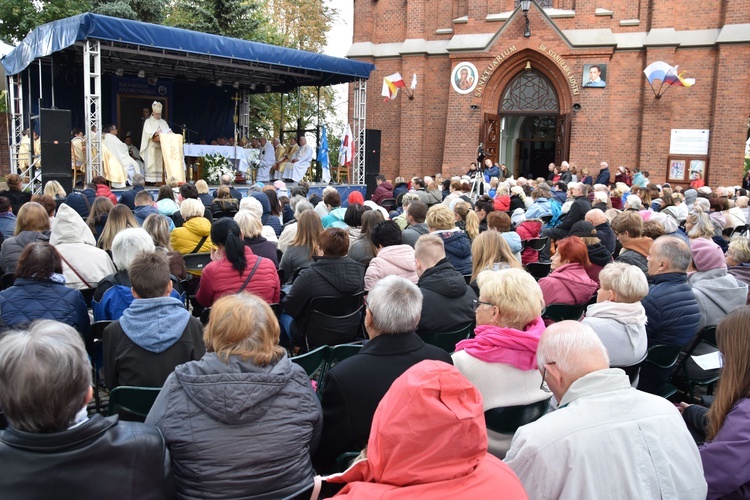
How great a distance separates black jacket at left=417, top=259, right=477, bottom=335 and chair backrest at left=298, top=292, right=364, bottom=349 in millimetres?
695

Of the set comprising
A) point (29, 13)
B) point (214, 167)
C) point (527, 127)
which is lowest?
point (214, 167)

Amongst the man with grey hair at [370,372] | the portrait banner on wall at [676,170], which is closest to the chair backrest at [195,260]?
the man with grey hair at [370,372]

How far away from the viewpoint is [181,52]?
1506cm

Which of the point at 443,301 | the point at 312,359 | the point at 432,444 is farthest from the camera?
the point at 443,301

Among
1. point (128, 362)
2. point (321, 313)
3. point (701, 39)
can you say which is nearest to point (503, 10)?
point (701, 39)

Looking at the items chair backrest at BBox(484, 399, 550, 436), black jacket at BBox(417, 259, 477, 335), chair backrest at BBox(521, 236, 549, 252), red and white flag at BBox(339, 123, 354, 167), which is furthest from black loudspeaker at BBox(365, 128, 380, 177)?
chair backrest at BBox(484, 399, 550, 436)

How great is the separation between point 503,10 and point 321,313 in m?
16.7

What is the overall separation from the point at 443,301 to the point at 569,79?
51.2 ft

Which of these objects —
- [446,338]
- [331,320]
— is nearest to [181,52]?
[331,320]

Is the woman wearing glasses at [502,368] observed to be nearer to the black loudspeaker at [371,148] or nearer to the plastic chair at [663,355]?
the plastic chair at [663,355]

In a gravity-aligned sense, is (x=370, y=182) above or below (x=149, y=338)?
above

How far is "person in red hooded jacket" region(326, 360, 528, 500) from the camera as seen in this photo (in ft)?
5.74

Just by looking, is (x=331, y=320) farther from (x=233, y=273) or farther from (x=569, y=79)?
(x=569, y=79)

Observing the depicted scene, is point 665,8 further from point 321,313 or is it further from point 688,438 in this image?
point 688,438
